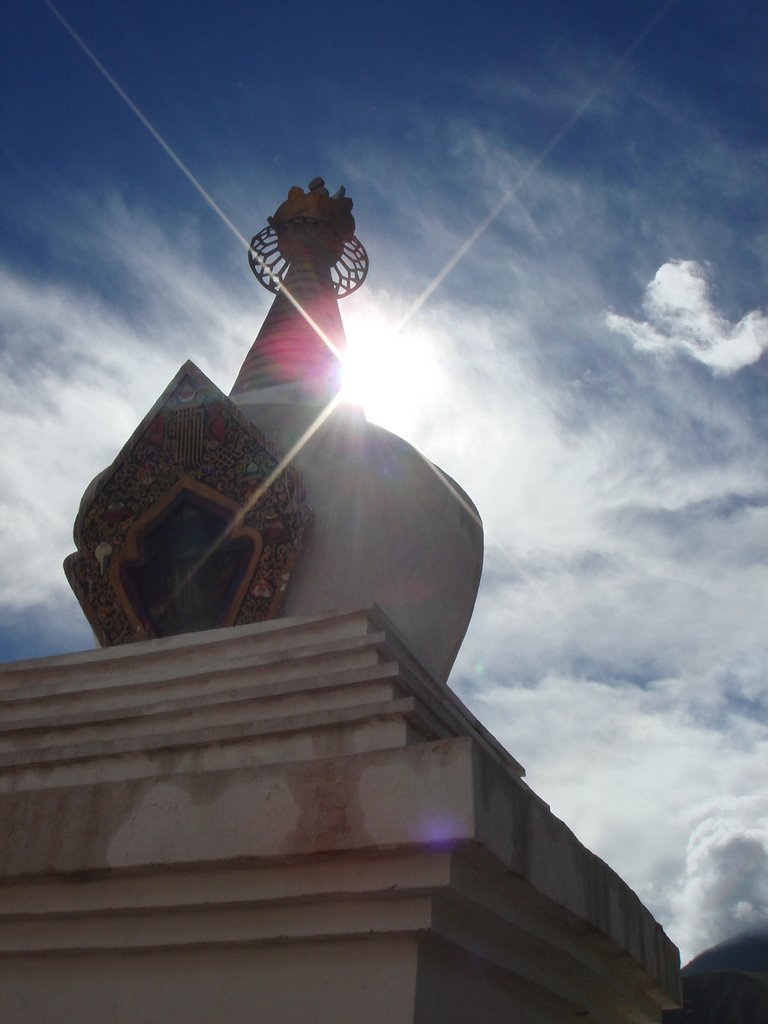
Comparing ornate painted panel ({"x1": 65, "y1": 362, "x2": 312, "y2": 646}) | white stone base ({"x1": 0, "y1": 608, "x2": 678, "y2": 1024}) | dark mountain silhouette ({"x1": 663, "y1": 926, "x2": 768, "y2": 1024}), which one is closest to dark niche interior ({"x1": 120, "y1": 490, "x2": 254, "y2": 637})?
ornate painted panel ({"x1": 65, "y1": 362, "x2": 312, "y2": 646})

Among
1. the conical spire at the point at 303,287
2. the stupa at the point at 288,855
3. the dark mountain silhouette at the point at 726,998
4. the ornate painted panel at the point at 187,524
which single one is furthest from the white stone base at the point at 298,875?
the dark mountain silhouette at the point at 726,998

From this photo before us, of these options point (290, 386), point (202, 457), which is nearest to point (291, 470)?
point (202, 457)

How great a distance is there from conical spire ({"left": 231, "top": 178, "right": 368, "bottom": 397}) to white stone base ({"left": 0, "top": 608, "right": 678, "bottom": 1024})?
14.4 feet

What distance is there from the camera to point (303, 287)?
7.92m

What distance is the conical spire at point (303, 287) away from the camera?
291 inches

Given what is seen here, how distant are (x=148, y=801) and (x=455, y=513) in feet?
12.2

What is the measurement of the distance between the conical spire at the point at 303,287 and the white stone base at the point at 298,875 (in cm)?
440

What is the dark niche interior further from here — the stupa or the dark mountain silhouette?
the dark mountain silhouette

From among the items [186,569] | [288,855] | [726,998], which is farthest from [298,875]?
[726,998]

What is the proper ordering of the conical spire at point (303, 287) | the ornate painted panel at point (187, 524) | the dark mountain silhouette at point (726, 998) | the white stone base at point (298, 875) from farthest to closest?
1. the dark mountain silhouette at point (726, 998)
2. the conical spire at point (303, 287)
3. the ornate painted panel at point (187, 524)
4. the white stone base at point (298, 875)

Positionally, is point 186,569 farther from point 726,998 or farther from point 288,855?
point 726,998

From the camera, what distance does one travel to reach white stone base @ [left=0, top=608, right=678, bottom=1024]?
95.7 inches

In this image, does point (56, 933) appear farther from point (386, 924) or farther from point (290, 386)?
point (290, 386)

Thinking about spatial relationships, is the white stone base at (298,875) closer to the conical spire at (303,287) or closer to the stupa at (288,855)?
the stupa at (288,855)
